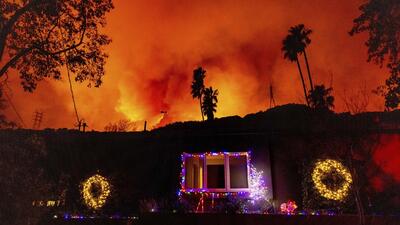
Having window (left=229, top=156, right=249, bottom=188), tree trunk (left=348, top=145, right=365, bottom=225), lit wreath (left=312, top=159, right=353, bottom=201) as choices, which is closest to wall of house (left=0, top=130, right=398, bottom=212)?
lit wreath (left=312, top=159, right=353, bottom=201)

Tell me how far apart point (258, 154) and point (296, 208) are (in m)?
2.80

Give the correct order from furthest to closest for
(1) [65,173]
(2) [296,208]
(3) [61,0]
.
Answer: (1) [65,173]
(2) [296,208]
(3) [61,0]

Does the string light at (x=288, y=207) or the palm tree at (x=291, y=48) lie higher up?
the palm tree at (x=291, y=48)

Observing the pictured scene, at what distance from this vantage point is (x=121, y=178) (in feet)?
51.3

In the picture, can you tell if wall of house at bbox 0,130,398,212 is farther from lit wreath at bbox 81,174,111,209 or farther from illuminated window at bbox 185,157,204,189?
illuminated window at bbox 185,157,204,189

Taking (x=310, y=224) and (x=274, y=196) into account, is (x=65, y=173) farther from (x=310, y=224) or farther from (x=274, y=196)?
(x=310, y=224)

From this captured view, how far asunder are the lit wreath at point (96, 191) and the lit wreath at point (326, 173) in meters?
8.90

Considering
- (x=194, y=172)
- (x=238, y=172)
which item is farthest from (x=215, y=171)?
(x=194, y=172)

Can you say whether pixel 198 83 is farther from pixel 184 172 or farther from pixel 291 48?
pixel 184 172

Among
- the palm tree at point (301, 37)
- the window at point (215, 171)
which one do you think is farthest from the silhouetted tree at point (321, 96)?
the window at point (215, 171)

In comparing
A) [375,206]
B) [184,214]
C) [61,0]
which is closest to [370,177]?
[375,206]

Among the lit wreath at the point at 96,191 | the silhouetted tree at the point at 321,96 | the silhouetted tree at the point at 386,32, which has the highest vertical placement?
the silhouetted tree at the point at 321,96

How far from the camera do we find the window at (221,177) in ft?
50.2

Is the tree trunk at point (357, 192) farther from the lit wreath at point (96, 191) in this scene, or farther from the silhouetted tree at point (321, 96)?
the silhouetted tree at point (321, 96)
